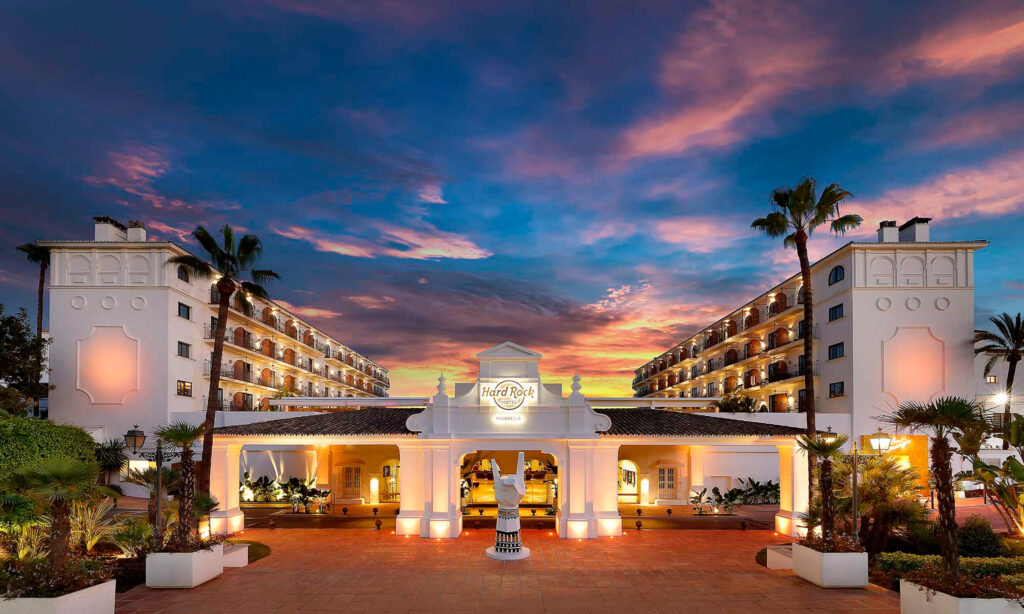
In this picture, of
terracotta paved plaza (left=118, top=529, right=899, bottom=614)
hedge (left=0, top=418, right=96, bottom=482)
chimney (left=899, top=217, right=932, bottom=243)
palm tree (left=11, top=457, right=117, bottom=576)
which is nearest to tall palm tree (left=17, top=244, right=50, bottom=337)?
hedge (left=0, top=418, right=96, bottom=482)

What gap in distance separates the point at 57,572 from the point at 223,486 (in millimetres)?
10807

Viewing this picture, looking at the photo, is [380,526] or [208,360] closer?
[380,526]

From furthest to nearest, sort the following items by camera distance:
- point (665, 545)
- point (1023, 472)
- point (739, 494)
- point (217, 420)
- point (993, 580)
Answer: point (217, 420) < point (739, 494) < point (665, 545) < point (1023, 472) < point (993, 580)

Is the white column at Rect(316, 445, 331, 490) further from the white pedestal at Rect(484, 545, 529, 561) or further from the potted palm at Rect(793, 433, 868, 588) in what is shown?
the potted palm at Rect(793, 433, 868, 588)

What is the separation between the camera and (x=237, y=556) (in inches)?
675

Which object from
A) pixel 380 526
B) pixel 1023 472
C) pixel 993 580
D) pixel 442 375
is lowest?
pixel 380 526

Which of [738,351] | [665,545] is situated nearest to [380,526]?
[665,545]

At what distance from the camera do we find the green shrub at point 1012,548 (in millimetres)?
16250

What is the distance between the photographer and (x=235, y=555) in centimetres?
1706

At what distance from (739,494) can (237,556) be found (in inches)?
846

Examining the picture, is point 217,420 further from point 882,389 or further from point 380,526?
point 882,389

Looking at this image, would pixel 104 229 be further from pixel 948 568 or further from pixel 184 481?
pixel 948 568

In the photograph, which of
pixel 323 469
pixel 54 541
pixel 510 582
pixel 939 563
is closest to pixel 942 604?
pixel 939 563

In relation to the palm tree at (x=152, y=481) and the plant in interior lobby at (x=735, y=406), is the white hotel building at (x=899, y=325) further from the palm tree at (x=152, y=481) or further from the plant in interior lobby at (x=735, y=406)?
the palm tree at (x=152, y=481)
